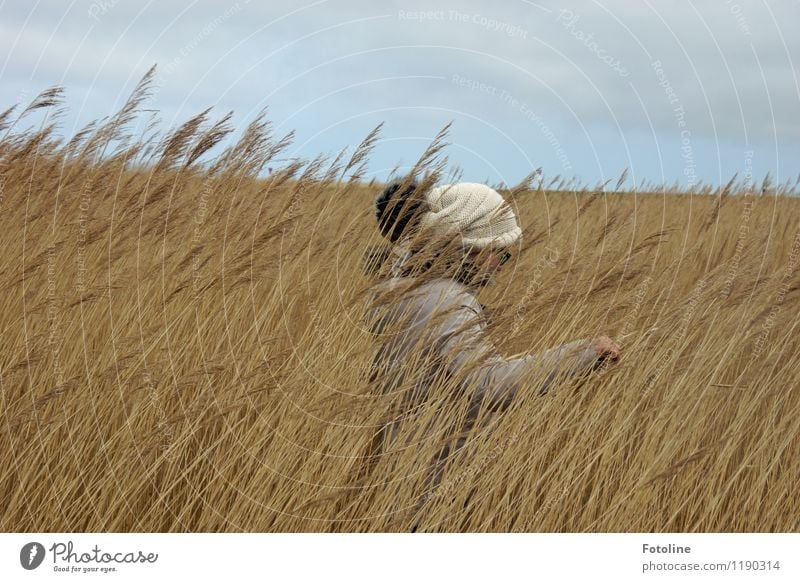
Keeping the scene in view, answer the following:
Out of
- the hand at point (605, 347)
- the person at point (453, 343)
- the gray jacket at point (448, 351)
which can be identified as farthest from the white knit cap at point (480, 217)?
the hand at point (605, 347)

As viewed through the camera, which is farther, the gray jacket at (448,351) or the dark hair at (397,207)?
the dark hair at (397,207)

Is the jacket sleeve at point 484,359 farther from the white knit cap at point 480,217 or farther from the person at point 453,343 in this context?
the white knit cap at point 480,217

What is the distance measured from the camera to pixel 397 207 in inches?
101

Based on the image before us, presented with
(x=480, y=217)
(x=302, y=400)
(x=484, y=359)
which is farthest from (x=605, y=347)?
(x=302, y=400)

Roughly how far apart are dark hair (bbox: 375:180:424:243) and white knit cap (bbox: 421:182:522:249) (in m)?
0.16

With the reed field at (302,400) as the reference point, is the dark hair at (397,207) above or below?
above

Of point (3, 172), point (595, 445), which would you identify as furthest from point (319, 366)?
point (3, 172)

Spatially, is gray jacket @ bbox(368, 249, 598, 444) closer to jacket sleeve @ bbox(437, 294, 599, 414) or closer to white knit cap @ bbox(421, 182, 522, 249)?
jacket sleeve @ bbox(437, 294, 599, 414)

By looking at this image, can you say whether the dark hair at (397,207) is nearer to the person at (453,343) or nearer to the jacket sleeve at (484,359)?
the person at (453,343)

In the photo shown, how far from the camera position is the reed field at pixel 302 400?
200 centimetres

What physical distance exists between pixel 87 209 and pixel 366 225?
3.72 ft

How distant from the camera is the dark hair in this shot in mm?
2330

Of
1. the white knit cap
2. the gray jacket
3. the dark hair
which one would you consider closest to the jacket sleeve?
the gray jacket

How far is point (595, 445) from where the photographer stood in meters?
2.29
